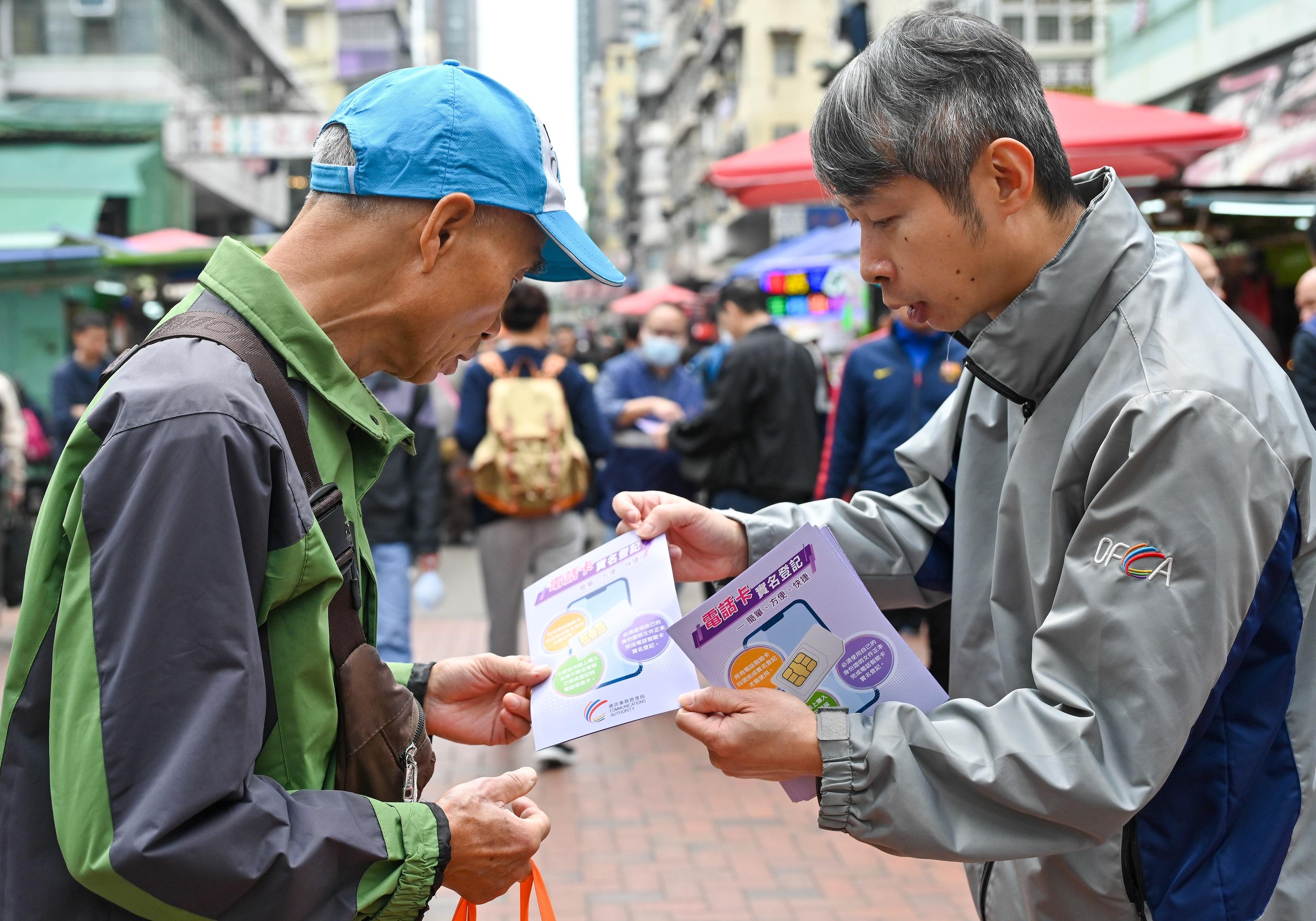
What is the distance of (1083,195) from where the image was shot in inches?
80.1

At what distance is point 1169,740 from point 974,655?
50 cm

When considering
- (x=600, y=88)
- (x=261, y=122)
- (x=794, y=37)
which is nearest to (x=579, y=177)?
(x=600, y=88)

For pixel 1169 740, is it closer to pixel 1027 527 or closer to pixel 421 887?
pixel 1027 527

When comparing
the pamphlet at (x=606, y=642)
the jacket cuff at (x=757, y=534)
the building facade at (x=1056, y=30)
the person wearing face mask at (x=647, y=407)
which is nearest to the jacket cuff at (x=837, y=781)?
the pamphlet at (x=606, y=642)

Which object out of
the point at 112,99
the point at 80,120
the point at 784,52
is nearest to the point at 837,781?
the point at 80,120

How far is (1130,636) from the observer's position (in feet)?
5.03

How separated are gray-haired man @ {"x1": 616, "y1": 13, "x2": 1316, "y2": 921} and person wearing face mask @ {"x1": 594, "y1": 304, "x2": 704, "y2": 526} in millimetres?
4955

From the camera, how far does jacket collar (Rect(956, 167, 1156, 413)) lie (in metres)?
1.77

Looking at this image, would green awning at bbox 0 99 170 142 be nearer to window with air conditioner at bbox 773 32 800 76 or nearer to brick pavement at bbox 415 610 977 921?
brick pavement at bbox 415 610 977 921

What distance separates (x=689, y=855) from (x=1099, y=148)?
3.83 m

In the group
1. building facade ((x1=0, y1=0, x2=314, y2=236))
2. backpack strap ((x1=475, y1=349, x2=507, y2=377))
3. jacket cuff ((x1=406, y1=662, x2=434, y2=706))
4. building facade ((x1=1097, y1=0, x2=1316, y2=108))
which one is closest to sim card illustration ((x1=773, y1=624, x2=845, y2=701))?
jacket cuff ((x1=406, y1=662, x2=434, y2=706))

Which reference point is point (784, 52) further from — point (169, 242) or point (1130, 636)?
point (1130, 636)

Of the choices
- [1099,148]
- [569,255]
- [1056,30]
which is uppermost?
[1056,30]

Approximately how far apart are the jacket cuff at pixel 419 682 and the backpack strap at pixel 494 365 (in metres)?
3.71
